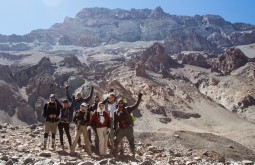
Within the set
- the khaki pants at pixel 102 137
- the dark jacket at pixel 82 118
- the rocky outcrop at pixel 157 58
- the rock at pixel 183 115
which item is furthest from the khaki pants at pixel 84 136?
the rocky outcrop at pixel 157 58

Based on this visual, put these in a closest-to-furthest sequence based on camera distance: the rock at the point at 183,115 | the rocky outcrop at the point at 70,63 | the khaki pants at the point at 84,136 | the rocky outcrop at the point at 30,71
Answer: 1. the khaki pants at the point at 84,136
2. the rock at the point at 183,115
3. the rocky outcrop at the point at 30,71
4. the rocky outcrop at the point at 70,63

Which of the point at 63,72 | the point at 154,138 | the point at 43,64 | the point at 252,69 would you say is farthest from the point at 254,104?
the point at 154,138

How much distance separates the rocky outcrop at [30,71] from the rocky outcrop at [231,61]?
54.3 m

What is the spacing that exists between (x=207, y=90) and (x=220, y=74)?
14.6 meters

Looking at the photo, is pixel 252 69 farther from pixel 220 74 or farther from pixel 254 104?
pixel 254 104

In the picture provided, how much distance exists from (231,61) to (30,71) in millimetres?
69496

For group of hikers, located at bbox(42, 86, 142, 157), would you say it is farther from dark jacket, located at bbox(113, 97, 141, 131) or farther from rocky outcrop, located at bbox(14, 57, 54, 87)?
rocky outcrop, located at bbox(14, 57, 54, 87)

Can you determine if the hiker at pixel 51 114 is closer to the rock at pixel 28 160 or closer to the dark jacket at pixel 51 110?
the dark jacket at pixel 51 110

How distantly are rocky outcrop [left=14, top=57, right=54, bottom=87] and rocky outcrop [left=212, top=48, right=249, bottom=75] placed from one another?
178ft

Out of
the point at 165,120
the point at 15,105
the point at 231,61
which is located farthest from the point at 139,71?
the point at 231,61

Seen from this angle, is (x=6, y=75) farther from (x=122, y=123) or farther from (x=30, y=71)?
(x=122, y=123)

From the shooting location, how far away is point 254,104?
3986 inches

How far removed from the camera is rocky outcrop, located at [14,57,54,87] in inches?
4496

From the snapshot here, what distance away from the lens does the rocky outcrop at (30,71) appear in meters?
114
